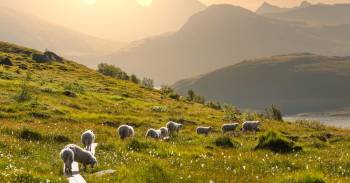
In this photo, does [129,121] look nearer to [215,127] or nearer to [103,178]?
[215,127]

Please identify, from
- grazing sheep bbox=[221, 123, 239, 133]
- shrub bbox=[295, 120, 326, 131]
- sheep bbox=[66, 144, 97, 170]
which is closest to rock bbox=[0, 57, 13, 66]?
shrub bbox=[295, 120, 326, 131]

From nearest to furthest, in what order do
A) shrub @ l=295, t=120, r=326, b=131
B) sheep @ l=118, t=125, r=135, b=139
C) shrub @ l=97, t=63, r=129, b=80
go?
sheep @ l=118, t=125, r=135, b=139
shrub @ l=295, t=120, r=326, b=131
shrub @ l=97, t=63, r=129, b=80

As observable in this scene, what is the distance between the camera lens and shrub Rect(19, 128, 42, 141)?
2461 cm

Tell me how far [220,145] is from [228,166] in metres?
9.37

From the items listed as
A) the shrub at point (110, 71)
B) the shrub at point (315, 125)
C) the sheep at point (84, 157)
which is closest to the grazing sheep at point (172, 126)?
the sheep at point (84, 157)

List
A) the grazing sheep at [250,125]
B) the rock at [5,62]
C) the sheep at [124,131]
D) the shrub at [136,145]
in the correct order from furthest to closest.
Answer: the rock at [5,62], the grazing sheep at [250,125], the sheep at [124,131], the shrub at [136,145]

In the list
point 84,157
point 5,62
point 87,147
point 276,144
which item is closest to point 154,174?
point 84,157

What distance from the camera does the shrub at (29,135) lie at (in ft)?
80.7

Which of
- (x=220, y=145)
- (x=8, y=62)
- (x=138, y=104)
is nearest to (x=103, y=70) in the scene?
(x=8, y=62)

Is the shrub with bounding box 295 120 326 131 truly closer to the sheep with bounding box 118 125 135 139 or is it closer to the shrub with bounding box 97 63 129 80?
the sheep with bounding box 118 125 135 139

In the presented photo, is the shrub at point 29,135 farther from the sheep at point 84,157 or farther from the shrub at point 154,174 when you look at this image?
the shrub at point 154,174

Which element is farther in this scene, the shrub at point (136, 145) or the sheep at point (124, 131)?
the sheep at point (124, 131)

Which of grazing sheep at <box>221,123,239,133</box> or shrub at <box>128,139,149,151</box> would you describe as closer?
shrub at <box>128,139,149,151</box>

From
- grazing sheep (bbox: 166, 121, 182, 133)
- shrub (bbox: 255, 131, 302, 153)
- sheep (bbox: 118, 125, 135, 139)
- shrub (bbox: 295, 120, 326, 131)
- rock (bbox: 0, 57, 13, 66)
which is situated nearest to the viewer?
shrub (bbox: 255, 131, 302, 153)
